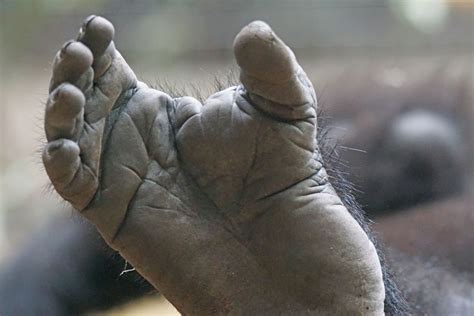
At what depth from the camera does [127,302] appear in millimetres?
2236

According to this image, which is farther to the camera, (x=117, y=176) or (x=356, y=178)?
(x=356, y=178)

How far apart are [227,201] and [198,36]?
2.00 m

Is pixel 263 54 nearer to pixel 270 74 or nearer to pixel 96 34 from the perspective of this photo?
pixel 270 74

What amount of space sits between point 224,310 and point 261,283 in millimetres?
48

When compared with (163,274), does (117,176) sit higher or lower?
higher

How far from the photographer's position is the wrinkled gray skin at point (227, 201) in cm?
91

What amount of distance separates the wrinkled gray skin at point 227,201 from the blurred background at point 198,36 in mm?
1865

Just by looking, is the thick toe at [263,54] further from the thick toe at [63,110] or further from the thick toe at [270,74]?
the thick toe at [63,110]

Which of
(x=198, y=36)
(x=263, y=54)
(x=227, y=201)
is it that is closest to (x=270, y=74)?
(x=263, y=54)

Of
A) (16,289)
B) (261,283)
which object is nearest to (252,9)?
(16,289)

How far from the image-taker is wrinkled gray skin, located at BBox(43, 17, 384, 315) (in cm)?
91

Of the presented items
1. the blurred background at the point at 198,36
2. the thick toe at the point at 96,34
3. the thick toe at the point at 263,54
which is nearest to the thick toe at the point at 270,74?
the thick toe at the point at 263,54

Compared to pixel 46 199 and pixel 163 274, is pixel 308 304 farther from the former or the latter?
pixel 46 199

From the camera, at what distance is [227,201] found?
0.96 m
